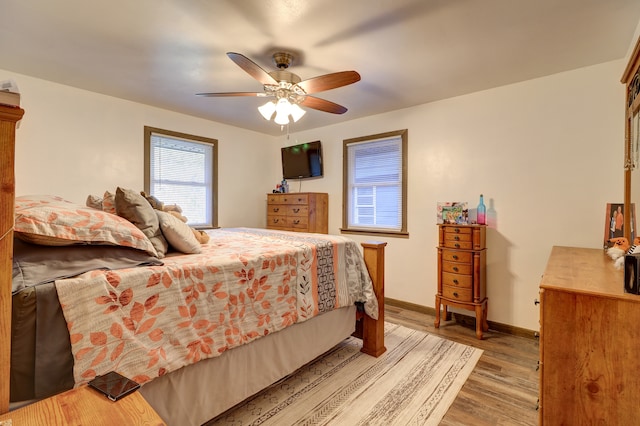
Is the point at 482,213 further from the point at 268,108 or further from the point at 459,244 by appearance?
the point at 268,108

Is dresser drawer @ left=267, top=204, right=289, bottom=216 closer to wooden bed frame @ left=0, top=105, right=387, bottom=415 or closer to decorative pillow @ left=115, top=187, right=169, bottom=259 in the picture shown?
decorative pillow @ left=115, top=187, right=169, bottom=259

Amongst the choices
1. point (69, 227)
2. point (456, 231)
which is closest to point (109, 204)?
point (69, 227)

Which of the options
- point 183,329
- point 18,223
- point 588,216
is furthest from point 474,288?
point 18,223

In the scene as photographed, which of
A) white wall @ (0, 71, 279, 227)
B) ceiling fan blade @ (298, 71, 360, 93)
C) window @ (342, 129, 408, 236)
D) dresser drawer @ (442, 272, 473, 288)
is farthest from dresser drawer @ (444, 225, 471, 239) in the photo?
white wall @ (0, 71, 279, 227)

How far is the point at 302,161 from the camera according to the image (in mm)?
4578

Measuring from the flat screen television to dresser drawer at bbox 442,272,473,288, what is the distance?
2267 millimetres

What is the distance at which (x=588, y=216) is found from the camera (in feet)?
8.33

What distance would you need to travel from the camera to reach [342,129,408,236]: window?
12.1ft

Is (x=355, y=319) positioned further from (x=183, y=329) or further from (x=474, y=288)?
(x=183, y=329)

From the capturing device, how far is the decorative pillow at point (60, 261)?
1059mm

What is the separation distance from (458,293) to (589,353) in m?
1.83

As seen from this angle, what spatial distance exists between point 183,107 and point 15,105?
3098 millimetres

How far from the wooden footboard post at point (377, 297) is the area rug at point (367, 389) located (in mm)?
80

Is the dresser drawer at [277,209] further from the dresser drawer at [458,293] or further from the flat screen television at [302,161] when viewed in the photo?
the dresser drawer at [458,293]
